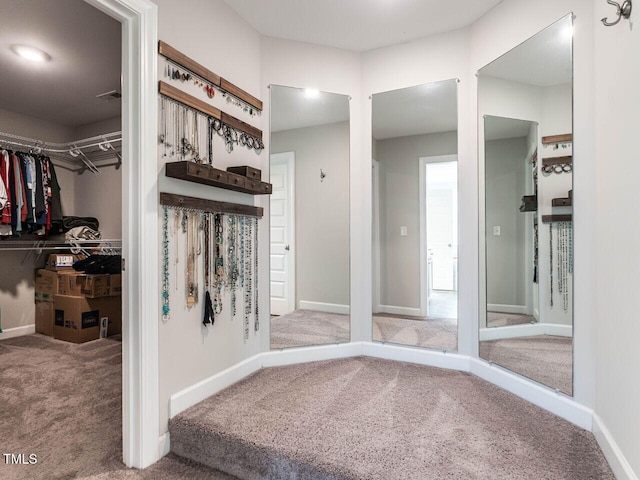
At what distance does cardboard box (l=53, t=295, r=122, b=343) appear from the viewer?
340cm

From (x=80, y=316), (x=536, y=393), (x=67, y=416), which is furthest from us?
(x=80, y=316)

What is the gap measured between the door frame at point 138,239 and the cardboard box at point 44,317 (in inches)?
111

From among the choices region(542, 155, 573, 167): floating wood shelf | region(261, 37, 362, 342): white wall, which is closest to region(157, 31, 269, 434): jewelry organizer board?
region(261, 37, 362, 342): white wall

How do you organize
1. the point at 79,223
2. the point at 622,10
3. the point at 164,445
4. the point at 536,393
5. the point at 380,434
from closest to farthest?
the point at 622,10, the point at 380,434, the point at 164,445, the point at 536,393, the point at 79,223

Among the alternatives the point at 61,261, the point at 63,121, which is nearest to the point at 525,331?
the point at 61,261

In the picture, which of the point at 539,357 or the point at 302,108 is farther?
the point at 302,108

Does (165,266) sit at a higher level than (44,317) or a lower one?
higher

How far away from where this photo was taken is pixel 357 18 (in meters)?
2.26

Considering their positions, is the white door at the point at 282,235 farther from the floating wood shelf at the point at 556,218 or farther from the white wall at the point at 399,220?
the floating wood shelf at the point at 556,218

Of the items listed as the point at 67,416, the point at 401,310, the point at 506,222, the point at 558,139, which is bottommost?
the point at 67,416

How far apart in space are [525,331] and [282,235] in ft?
5.42

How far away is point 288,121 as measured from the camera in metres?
2.55

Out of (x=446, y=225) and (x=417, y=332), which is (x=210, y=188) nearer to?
(x=417, y=332)

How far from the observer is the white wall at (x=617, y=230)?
1.24 meters
